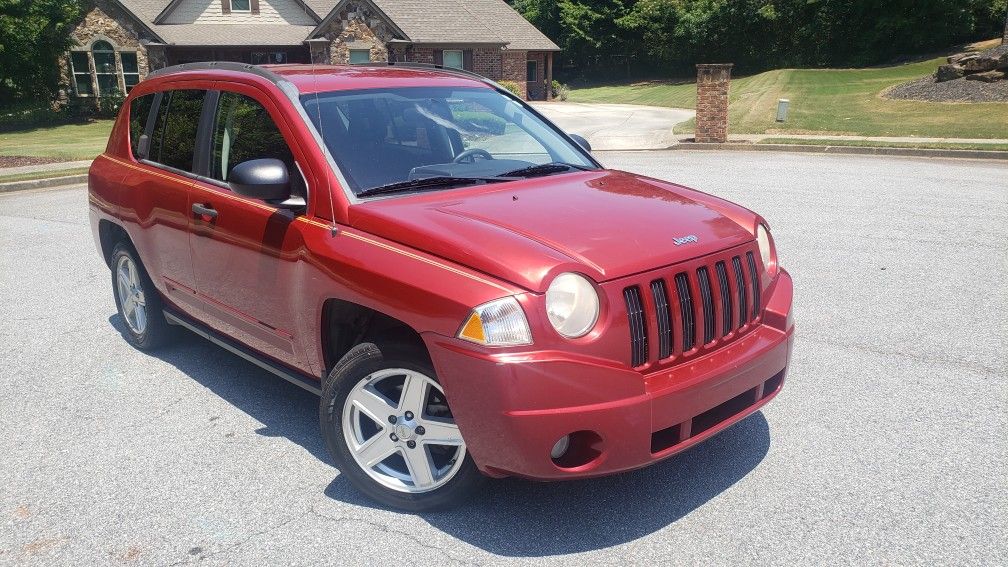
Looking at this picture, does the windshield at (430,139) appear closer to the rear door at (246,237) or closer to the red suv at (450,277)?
the red suv at (450,277)

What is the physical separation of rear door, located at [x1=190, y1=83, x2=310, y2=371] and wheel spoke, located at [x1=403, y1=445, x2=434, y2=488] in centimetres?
84

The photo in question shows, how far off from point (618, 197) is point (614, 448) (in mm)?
1414

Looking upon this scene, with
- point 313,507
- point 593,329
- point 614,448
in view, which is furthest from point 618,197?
point 313,507

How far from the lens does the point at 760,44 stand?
181 feet

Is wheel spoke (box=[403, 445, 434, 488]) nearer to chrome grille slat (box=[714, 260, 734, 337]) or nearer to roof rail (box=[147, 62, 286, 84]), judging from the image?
chrome grille slat (box=[714, 260, 734, 337])

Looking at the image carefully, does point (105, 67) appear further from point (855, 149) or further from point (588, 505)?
point (588, 505)

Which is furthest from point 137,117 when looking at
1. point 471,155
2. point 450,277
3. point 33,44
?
point 33,44

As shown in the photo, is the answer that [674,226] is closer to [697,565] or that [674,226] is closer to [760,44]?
[697,565]

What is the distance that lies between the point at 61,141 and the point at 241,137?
83.6 feet

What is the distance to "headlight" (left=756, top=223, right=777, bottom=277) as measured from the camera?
416 centimetres

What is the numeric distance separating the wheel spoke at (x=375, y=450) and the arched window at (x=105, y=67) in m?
36.9

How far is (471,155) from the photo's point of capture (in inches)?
181

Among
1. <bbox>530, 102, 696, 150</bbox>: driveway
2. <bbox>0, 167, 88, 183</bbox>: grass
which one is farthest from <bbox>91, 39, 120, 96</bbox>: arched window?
<bbox>0, 167, 88, 183</bbox>: grass

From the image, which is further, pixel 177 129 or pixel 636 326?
pixel 177 129
